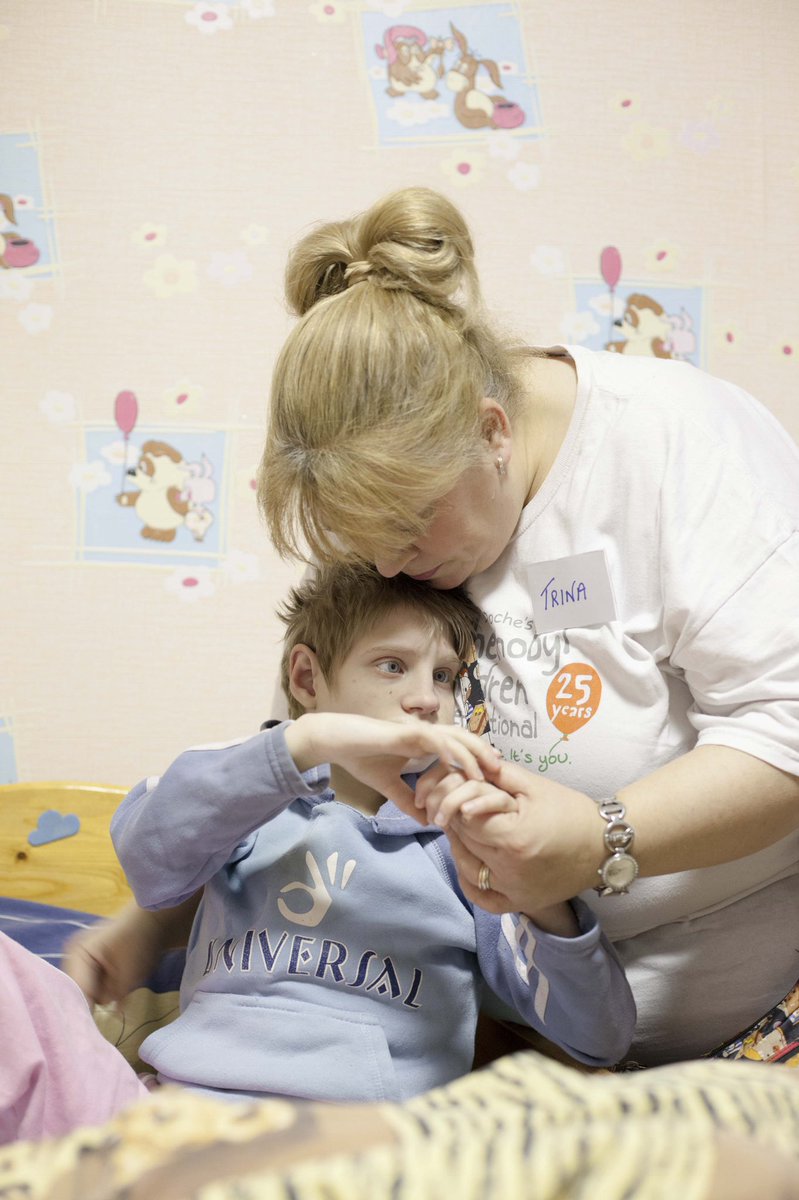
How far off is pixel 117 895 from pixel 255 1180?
1.27 meters

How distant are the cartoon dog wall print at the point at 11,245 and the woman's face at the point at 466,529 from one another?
1078 millimetres

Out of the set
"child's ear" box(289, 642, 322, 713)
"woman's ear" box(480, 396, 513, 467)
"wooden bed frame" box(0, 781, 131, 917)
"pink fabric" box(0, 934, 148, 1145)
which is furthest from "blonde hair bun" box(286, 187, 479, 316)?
"wooden bed frame" box(0, 781, 131, 917)

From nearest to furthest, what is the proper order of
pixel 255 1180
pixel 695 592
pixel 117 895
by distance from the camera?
pixel 255 1180
pixel 695 592
pixel 117 895

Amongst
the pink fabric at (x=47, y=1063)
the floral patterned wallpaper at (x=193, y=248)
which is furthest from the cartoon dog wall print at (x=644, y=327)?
the pink fabric at (x=47, y=1063)

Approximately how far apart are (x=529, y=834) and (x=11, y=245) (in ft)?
4.81

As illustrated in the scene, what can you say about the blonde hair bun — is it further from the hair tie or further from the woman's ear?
the woman's ear

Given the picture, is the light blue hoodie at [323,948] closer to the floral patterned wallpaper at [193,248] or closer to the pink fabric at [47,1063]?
the pink fabric at [47,1063]

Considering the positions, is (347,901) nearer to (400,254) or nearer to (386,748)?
(386,748)

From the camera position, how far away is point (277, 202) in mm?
1993

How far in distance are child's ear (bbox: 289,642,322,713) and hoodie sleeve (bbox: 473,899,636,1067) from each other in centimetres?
35

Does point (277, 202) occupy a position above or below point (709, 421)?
above

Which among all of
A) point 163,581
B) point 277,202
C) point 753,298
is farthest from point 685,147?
point 163,581

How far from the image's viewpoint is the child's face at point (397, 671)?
1306mm

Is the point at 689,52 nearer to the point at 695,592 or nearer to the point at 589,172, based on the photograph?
the point at 589,172
